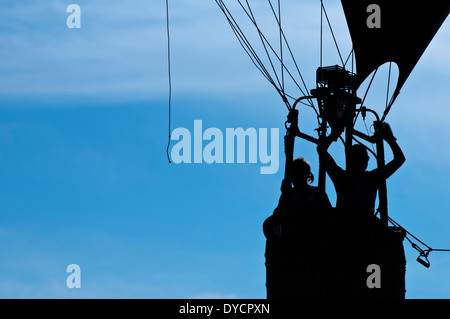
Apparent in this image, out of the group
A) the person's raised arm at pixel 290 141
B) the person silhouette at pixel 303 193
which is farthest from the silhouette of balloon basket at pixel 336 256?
the person's raised arm at pixel 290 141

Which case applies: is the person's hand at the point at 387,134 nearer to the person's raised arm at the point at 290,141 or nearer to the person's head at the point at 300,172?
the person's raised arm at the point at 290,141

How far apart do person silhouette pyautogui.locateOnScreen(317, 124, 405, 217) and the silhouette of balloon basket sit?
0.81 feet

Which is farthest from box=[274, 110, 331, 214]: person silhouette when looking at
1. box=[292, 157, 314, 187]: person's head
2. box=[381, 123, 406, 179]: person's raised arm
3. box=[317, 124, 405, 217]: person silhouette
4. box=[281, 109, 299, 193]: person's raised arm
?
box=[381, 123, 406, 179]: person's raised arm

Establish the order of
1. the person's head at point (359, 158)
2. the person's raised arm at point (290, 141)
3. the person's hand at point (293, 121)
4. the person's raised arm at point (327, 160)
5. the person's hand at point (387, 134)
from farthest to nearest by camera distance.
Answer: the person's hand at point (293, 121) < the person's raised arm at point (290, 141) < the person's hand at point (387, 134) < the person's raised arm at point (327, 160) < the person's head at point (359, 158)

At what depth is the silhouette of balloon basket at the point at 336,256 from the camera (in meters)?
9.71

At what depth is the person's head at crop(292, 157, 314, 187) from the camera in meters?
9.62

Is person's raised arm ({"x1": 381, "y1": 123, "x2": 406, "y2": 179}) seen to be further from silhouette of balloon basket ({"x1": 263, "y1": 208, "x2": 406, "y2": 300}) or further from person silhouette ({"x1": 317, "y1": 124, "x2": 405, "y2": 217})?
silhouette of balloon basket ({"x1": 263, "y1": 208, "x2": 406, "y2": 300})

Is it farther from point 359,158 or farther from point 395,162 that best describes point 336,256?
point 395,162

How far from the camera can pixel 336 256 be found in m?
9.74

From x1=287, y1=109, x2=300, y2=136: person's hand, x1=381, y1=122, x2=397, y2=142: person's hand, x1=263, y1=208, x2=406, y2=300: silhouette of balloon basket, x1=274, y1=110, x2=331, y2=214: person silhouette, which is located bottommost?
x1=263, y1=208, x2=406, y2=300: silhouette of balloon basket

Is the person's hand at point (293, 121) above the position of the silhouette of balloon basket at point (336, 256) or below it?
above

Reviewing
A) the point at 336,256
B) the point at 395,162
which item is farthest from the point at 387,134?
the point at 336,256
